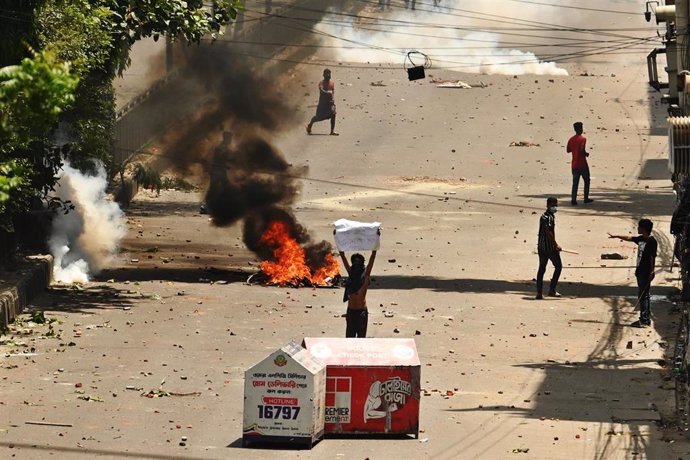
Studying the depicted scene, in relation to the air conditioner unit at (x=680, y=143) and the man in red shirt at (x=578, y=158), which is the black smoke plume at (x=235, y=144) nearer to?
the man in red shirt at (x=578, y=158)

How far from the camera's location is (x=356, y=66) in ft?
171

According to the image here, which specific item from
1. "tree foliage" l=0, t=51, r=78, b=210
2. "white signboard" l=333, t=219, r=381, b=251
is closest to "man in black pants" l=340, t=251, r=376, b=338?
"white signboard" l=333, t=219, r=381, b=251

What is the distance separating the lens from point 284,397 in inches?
563

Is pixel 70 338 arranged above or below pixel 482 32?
below

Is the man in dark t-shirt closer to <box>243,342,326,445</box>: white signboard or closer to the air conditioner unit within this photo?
the air conditioner unit

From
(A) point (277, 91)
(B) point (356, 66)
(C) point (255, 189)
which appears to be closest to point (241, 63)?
(A) point (277, 91)

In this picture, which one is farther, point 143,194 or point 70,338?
point 143,194

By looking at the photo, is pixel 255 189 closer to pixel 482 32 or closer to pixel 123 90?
pixel 123 90

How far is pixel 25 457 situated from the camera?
541 inches

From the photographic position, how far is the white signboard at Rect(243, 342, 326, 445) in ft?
46.8

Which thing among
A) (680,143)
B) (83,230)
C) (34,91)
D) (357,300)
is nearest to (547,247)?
(357,300)

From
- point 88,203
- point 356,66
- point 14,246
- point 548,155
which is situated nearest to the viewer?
point 14,246

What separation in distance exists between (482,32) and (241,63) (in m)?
28.9

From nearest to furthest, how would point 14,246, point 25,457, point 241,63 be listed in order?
point 25,457
point 14,246
point 241,63
